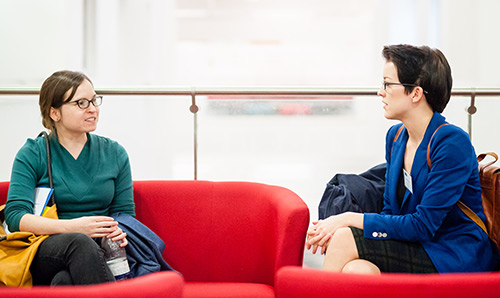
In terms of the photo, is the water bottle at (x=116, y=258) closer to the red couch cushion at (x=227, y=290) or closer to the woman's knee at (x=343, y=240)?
the red couch cushion at (x=227, y=290)

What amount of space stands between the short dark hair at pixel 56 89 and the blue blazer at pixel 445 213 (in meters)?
1.36

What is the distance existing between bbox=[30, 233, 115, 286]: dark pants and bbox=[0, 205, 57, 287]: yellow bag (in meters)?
0.04

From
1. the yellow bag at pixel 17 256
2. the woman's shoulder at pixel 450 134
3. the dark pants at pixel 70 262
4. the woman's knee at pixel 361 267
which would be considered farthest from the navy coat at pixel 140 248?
the woman's shoulder at pixel 450 134

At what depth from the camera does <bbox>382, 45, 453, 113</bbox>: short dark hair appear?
1898mm

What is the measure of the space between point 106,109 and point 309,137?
1.48 metres

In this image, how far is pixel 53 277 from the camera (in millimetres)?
1847

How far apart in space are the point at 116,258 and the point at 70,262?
204 mm

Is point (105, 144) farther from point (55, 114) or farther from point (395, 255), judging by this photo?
point (395, 255)

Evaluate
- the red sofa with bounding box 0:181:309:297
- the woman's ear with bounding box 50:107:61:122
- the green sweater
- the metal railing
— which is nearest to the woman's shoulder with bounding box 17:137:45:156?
the green sweater

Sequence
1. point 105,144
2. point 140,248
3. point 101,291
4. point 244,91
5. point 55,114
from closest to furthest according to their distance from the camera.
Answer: point 101,291 < point 140,248 < point 55,114 < point 105,144 < point 244,91

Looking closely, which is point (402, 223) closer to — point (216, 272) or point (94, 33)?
point (216, 272)

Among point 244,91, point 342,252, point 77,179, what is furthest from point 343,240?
point 244,91

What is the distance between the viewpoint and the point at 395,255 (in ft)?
5.82

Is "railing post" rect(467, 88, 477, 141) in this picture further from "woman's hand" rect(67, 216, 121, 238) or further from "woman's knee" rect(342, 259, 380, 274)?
"woman's hand" rect(67, 216, 121, 238)
